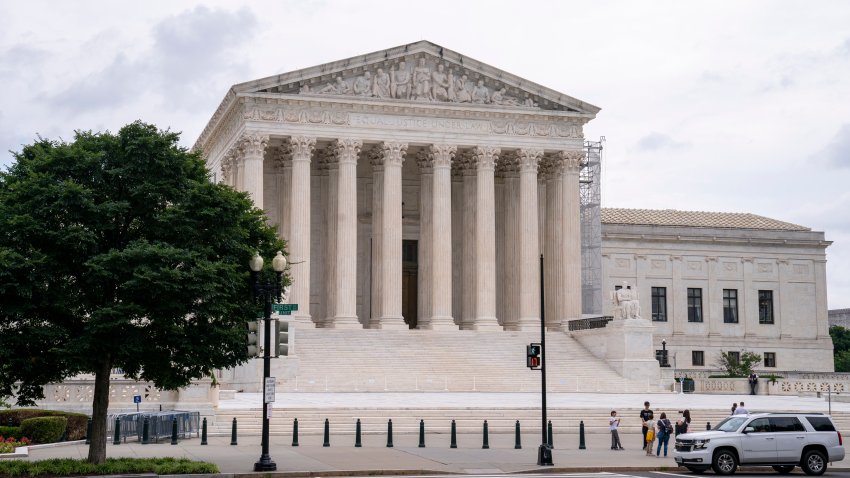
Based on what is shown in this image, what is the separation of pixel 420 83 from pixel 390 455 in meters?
40.5

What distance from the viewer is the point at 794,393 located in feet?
209

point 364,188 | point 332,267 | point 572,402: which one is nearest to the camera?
point 572,402

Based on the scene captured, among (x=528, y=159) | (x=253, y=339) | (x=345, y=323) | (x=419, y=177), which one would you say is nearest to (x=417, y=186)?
(x=419, y=177)

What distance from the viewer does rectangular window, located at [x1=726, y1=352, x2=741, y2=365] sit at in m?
82.7

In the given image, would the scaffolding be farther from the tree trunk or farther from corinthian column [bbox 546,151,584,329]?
the tree trunk

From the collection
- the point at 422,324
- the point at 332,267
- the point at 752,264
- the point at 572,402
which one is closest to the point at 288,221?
the point at 332,267

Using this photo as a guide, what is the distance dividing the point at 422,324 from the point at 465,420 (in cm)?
2748

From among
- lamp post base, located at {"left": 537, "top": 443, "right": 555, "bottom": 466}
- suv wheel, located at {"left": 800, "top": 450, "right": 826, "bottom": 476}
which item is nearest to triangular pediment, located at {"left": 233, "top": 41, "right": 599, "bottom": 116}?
lamp post base, located at {"left": 537, "top": 443, "right": 555, "bottom": 466}

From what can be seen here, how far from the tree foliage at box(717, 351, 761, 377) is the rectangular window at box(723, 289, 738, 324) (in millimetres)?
3440

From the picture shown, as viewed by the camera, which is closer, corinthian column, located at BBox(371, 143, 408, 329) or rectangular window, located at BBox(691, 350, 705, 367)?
corinthian column, located at BBox(371, 143, 408, 329)

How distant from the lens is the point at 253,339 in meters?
27.5

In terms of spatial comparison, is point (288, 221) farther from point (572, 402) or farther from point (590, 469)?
point (590, 469)

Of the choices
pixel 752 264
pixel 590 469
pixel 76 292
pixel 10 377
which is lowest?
pixel 590 469

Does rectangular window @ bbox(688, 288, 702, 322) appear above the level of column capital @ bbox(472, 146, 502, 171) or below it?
below
